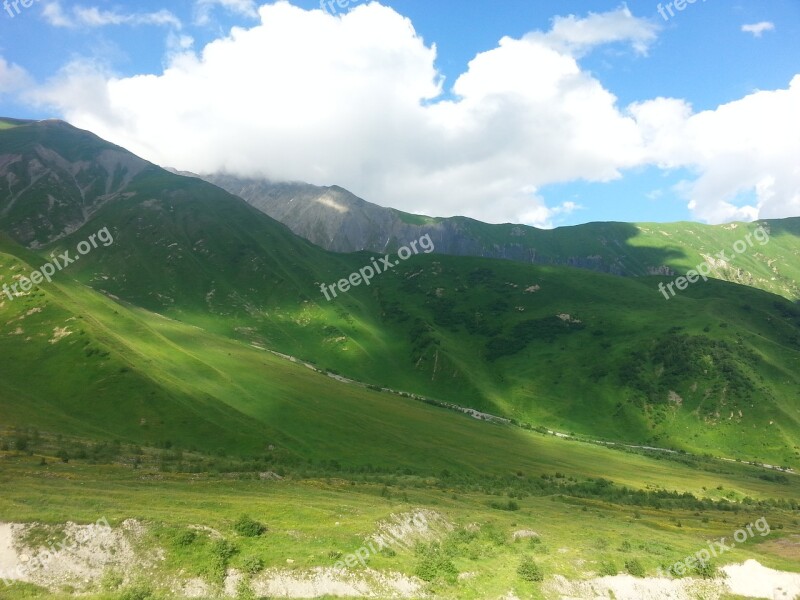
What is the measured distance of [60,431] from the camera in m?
61.4

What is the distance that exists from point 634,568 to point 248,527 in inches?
1153

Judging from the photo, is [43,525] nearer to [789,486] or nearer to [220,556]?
[220,556]

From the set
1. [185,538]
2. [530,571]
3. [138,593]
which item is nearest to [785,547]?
[530,571]

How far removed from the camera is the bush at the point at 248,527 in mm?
31578

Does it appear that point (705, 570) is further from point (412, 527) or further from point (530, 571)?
point (412, 527)

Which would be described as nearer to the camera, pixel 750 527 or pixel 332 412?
pixel 750 527

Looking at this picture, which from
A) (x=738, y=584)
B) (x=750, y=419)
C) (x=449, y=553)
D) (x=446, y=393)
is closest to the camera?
(x=449, y=553)

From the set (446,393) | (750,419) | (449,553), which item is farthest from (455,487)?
(750,419)

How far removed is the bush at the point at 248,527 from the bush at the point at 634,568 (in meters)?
27.9

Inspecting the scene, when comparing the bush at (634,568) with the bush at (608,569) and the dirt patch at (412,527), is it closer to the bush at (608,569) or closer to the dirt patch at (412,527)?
the bush at (608,569)

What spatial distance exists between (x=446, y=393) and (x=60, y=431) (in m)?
152

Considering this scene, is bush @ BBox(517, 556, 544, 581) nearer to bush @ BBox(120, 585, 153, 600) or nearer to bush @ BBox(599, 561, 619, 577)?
bush @ BBox(599, 561, 619, 577)

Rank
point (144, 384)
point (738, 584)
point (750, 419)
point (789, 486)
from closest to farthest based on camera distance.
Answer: point (738, 584)
point (144, 384)
point (789, 486)
point (750, 419)

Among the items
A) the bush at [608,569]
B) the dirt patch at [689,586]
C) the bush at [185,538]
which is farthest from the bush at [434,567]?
the bush at [185,538]
